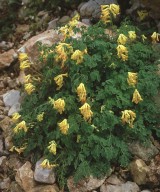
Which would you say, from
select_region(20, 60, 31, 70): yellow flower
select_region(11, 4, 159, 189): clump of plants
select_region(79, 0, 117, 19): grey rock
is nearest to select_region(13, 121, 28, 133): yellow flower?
select_region(11, 4, 159, 189): clump of plants

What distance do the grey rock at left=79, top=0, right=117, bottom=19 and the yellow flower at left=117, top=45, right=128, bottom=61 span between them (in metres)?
2.19

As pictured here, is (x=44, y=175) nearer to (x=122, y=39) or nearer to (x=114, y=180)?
(x=114, y=180)

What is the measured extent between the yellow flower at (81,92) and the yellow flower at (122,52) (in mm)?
714

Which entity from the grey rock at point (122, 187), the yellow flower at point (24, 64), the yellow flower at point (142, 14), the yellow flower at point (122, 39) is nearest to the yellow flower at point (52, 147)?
the grey rock at point (122, 187)

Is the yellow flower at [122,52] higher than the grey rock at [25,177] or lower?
higher

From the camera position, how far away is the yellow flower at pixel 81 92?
18.9 feet

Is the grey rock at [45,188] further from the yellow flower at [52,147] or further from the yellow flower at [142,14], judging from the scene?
the yellow flower at [142,14]

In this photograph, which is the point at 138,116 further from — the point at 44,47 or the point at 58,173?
the point at 44,47

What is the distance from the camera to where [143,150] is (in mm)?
6066

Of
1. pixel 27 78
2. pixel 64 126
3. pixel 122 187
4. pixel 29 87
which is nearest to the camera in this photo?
pixel 64 126

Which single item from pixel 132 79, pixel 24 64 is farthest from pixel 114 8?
pixel 24 64

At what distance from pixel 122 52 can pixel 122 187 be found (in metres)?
1.75

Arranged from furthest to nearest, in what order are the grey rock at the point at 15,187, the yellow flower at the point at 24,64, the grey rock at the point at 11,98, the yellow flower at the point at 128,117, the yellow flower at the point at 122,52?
the grey rock at the point at 11,98, the yellow flower at the point at 24,64, the grey rock at the point at 15,187, the yellow flower at the point at 122,52, the yellow flower at the point at 128,117

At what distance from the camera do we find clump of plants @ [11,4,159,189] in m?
5.86
